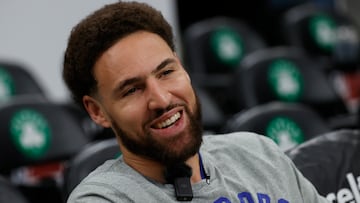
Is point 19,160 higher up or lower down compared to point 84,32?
lower down

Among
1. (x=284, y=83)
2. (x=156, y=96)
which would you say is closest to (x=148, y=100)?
(x=156, y=96)

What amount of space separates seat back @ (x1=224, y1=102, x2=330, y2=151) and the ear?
0.85 meters

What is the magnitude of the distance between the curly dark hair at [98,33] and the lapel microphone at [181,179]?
0.71 ft

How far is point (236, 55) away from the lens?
14.3 feet

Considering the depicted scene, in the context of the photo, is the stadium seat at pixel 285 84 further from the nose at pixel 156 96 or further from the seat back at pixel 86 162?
the nose at pixel 156 96

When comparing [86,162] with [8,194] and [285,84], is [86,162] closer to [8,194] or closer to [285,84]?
[8,194]

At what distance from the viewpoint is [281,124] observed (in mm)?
2590

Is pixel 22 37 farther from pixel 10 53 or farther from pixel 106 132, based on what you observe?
pixel 106 132

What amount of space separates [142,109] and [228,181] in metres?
0.26

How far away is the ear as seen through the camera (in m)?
1.64

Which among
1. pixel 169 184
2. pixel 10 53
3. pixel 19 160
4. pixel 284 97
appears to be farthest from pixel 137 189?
pixel 10 53

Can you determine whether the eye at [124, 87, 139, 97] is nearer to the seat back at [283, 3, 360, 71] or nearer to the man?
the man

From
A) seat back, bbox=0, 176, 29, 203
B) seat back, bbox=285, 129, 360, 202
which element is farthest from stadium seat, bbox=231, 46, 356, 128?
seat back, bbox=0, 176, 29, 203

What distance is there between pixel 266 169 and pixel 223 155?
0.10 m
